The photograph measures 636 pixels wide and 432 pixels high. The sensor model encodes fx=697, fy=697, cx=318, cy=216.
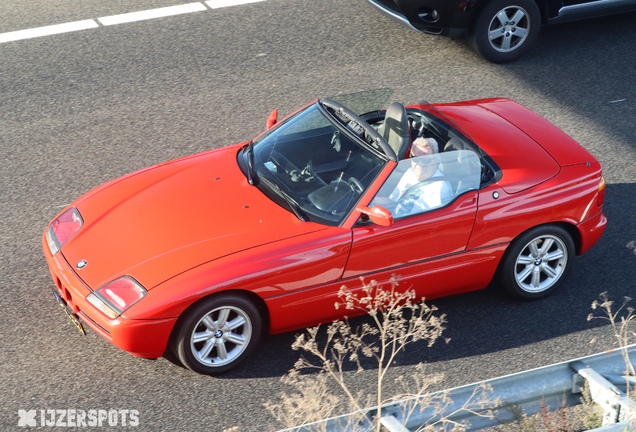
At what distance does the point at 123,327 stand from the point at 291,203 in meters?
1.44

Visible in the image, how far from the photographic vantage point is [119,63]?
8789 millimetres

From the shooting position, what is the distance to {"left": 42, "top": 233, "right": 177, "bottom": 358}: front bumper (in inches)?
171

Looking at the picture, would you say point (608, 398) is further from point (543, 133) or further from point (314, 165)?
point (543, 133)

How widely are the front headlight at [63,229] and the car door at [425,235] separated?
6.68ft

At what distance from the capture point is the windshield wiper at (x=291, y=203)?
488 centimetres

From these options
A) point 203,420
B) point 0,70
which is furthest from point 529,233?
point 0,70

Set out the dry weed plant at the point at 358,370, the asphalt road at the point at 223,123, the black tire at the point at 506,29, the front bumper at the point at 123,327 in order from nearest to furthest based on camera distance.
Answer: the dry weed plant at the point at 358,370
the front bumper at the point at 123,327
the asphalt road at the point at 223,123
the black tire at the point at 506,29

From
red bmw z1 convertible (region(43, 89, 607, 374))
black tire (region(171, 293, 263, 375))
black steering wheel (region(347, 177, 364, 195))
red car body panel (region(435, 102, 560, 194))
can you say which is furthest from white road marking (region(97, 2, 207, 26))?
black tire (region(171, 293, 263, 375))

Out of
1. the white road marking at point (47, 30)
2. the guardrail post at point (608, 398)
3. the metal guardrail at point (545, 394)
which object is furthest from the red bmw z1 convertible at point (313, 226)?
the white road marking at point (47, 30)

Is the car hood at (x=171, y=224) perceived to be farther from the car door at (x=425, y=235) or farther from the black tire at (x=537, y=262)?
the black tire at (x=537, y=262)

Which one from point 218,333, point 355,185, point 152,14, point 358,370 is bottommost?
point 358,370

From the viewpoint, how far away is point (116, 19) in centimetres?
978

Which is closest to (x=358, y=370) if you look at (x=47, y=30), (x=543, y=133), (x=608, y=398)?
(x=608, y=398)

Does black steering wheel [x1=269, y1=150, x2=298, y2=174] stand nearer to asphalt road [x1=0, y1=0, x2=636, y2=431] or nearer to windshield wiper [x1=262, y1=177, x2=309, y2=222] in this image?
windshield wiper [x1=262, y1=177, x2=309, y2=222]
